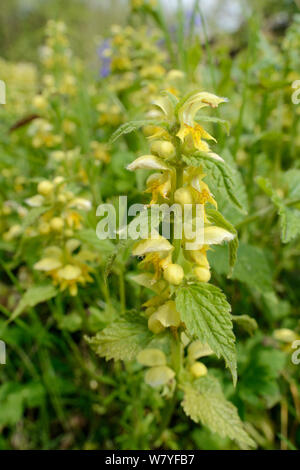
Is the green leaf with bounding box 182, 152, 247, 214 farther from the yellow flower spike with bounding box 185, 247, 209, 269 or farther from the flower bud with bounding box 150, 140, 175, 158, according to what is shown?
the yellow flower spike with bounding box 185, 247, 209, 269

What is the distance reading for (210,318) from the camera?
583 millimetres

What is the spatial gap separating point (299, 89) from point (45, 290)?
108cm

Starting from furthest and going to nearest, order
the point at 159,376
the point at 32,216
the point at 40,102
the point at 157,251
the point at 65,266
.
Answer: the point at 40,102, the point at 65,266, the point at 32,216, the point at 159,376, the point at 157,251

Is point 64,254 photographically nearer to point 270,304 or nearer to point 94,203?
point 94,203

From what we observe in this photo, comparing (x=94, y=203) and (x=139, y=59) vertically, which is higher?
(x=139, y=59)

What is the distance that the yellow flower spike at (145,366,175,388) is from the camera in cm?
74

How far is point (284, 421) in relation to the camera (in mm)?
1120

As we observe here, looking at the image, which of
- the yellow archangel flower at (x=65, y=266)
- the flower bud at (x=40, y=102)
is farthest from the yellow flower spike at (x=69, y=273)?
the flower bud at (x=40, y=102)

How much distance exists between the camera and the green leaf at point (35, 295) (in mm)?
940

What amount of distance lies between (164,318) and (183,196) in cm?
22

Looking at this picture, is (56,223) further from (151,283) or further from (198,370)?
(198,370)

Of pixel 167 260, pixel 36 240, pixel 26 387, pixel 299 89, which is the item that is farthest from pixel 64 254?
pixel 299 89

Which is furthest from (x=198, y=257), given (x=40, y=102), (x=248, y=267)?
(x=40, y=102)

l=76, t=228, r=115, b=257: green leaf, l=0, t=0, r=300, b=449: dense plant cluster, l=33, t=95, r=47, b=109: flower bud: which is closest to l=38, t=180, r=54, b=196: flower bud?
l=0, t=0, r=300, b=449: dense plant cluster
